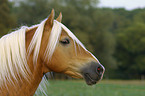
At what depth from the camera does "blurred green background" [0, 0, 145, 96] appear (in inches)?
918

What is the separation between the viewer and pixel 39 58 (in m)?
2.72

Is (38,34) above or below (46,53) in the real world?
above

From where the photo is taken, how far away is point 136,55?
56219 millimetres

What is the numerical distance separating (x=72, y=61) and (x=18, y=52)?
0.70 metres

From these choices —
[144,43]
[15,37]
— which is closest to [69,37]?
[15,37]

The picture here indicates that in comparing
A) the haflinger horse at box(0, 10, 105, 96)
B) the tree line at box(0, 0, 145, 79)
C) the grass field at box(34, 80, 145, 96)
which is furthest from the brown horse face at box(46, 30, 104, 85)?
the tree line at box(0, 0, 145, 79)

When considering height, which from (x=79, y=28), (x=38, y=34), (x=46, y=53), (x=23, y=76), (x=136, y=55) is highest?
(x=79, y=28)

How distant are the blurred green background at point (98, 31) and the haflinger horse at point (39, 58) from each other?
14.1m

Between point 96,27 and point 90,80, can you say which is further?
point 96,27

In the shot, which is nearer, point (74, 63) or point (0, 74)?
point (0, 74)

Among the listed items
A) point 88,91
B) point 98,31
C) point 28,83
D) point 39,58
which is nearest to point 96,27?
point 98,31

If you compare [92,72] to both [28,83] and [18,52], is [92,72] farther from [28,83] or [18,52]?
[18,52]

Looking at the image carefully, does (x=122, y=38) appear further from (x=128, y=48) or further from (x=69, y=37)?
(x=69, y=37)

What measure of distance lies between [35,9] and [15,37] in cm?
3285
